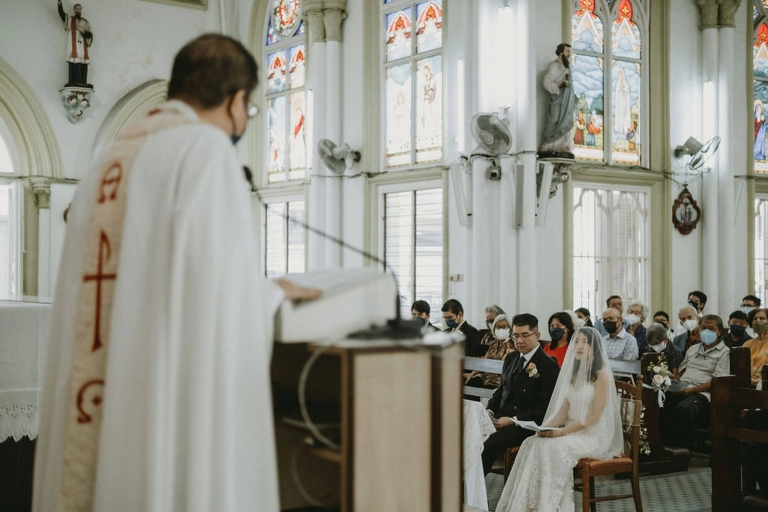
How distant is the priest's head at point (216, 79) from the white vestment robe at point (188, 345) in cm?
12

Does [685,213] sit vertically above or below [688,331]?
above

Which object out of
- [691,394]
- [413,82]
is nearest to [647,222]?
[413,82]

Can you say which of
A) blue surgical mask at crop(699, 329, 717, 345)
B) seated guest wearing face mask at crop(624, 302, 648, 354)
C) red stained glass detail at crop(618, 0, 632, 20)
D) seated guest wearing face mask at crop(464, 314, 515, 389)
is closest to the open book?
seated guest wearing face mask at crop(464, 314, 515, 389)

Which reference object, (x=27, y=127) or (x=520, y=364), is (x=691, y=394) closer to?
(x=520, y=364)

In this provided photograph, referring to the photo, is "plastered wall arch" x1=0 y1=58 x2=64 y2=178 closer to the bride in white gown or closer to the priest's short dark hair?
the bride in white gown

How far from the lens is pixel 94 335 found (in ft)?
7.29

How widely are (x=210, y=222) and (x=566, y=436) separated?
4400mm

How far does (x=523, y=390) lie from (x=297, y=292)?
471 cm

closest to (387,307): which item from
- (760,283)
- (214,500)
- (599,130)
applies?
(214,500)

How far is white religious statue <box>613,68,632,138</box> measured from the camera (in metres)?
12.9

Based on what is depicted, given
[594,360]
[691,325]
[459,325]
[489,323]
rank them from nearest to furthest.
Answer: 1. [594,360]
2. [459,325]
3. [489,323]
4. [691,325]

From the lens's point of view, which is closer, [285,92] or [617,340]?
[617,340]

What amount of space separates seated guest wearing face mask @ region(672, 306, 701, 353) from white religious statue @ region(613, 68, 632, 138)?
2.84m

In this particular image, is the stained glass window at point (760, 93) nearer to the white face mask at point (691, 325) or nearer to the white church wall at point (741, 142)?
the white church wall at point (741, 142)
